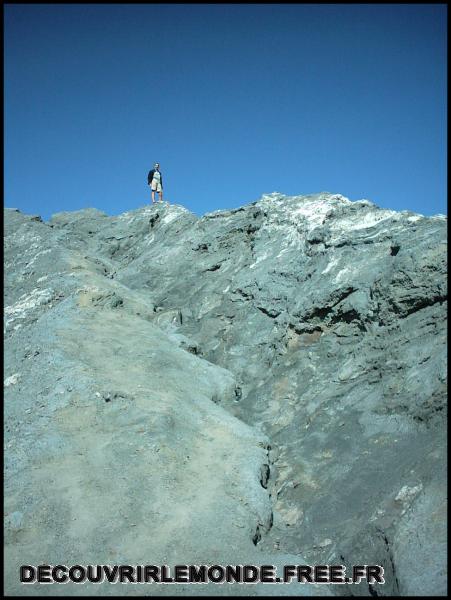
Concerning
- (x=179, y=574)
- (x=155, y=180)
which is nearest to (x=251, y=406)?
(x=179, y=574)

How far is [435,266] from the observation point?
10.6 metres

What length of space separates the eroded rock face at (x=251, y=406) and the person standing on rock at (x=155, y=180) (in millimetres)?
9203

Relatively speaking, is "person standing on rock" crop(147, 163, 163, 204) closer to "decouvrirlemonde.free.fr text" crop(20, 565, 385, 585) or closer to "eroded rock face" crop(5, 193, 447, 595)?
"eroded rock face" crop(5, 193, 447, 595)

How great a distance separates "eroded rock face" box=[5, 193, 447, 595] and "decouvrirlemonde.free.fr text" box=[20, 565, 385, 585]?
0.47ft

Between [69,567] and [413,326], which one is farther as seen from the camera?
[413,326]

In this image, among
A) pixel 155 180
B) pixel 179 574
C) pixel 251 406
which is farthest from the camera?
pixel 155 180

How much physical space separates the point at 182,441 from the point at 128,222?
19.3 meters

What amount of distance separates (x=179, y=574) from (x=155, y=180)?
2256cm

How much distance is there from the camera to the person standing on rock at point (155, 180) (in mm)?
24984

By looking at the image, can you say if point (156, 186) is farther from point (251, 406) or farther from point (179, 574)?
point (179, 574)

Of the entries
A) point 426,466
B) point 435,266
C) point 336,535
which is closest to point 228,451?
point 336,535

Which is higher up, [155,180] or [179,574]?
[155,180]

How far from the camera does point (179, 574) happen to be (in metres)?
6.52

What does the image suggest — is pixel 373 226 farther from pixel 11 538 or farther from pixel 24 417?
pixel 11 538
